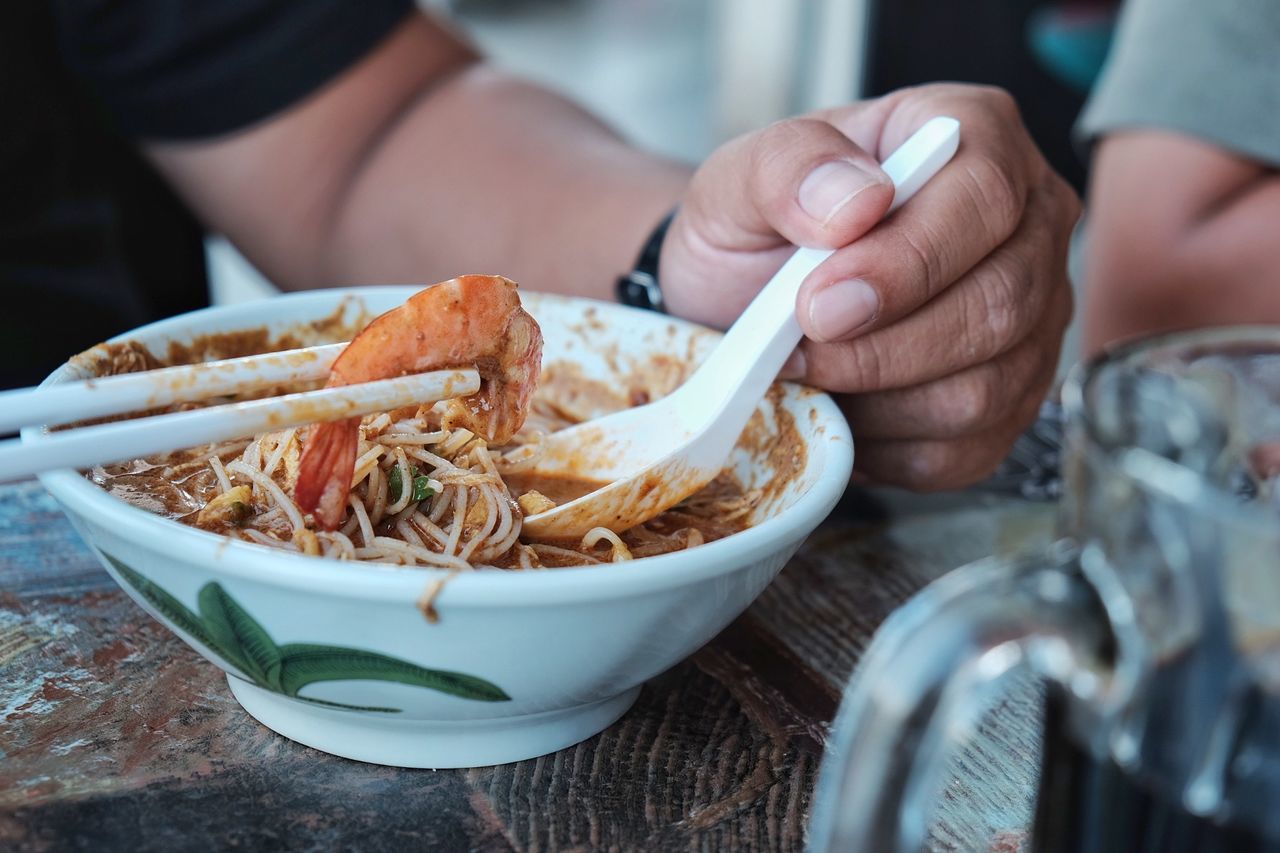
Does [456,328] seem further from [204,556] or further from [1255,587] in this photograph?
[1255,587]

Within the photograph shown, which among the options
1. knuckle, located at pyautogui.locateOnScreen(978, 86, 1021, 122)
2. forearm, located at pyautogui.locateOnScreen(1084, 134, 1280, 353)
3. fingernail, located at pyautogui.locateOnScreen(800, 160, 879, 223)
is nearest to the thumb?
fingernail, located at pyautogui.locateOnScreen(800, 160, 879, 223)

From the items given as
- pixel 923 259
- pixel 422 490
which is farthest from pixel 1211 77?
pixel 422 490

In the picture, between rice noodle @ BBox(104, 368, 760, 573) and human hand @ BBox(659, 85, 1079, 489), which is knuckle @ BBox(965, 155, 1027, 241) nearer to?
human hand @ BBox(659, 85, 1079, 489)

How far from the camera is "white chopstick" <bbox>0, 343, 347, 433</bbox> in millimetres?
631

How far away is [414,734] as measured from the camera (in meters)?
0.73

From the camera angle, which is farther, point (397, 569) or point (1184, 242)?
point (1184, 242)

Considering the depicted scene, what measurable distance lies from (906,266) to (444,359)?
404mm

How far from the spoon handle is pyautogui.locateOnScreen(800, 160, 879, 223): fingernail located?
0.04 meters

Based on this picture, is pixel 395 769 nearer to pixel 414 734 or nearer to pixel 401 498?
pixel 414 734

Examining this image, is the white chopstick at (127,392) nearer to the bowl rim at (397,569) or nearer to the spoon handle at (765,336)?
the bowl rim at (397,569)

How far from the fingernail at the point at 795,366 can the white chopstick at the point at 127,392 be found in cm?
46

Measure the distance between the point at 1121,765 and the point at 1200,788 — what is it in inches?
1.1

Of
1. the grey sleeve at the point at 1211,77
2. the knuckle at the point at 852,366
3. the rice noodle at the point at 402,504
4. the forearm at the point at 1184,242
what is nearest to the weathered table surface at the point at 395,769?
the rice noodle at the point at 402,504

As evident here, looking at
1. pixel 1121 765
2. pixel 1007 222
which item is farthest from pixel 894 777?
pixel 1007 222
